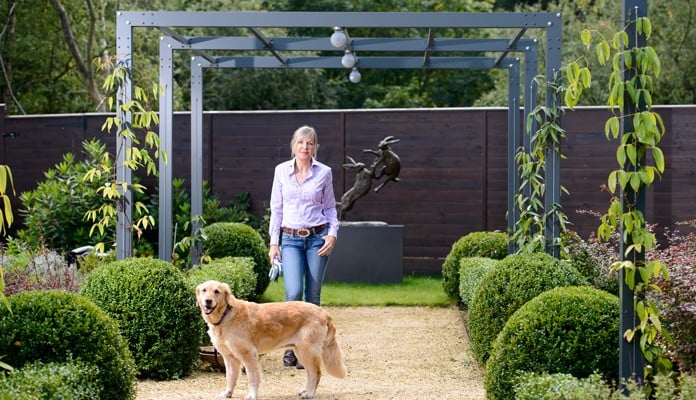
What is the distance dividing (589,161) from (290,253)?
766 cm

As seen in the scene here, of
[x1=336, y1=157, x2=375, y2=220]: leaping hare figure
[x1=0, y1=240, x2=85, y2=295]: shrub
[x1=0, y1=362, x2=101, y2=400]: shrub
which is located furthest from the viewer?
[x1=336, y1=157, x2=375, y2=220]: leaping hare figure

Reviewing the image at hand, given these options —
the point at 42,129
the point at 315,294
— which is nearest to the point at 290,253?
the point at 315,294

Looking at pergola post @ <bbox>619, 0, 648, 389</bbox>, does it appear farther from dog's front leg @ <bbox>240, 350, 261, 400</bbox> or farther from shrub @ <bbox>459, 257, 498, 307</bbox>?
shrub @ <bbox>459, 257, 498, 307</bbox>

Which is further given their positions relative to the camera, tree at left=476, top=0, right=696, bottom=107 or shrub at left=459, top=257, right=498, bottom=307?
tree at left=476, top=0, right=696, bottom=107

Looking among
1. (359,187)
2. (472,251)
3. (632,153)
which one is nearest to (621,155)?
(632,153)

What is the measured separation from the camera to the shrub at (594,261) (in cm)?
796

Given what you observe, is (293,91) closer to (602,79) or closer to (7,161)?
(602,79)

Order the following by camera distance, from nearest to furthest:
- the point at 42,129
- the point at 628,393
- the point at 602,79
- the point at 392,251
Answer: the point at 628,393, the point at 392,251, the point at 42,129, the point at 602,79

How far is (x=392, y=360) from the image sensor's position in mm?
8008

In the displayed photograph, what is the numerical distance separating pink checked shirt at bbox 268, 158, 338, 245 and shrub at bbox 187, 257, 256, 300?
0.81 metres

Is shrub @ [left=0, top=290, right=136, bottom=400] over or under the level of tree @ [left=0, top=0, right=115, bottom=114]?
under

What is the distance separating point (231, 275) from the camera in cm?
830

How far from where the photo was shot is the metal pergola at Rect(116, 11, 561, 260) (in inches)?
289

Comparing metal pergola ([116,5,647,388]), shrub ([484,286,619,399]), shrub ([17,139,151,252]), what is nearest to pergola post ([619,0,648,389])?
shrub ([484,286,619,399])
